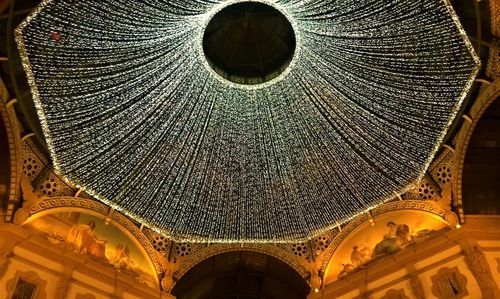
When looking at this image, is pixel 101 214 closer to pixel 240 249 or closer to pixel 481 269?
pixel 240 249

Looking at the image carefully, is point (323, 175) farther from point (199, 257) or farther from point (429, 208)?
point (199, 257)

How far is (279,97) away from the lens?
1203cm

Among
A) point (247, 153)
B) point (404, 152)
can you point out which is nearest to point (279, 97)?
point (247, 153)

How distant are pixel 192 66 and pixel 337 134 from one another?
3437 mm

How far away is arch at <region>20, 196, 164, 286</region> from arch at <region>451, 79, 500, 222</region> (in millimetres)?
8315

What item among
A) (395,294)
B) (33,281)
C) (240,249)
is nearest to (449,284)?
(395,294)

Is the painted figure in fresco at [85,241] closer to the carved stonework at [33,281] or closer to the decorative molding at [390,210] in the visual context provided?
the carved stonework at [33,281]

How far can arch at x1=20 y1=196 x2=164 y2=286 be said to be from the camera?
13.7m

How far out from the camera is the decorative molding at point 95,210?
13.6 meters

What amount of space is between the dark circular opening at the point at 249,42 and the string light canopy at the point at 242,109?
267mm

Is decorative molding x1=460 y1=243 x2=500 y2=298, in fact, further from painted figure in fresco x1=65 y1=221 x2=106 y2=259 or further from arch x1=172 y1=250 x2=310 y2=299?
painted figure in fresco x1=65 y1=221 x2=106 y2=259

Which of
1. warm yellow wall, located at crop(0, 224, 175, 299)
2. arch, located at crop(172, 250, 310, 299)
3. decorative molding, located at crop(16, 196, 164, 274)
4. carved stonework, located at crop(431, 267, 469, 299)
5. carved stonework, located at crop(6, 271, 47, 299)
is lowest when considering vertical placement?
carved stonework, located at crop(431, 267, 469, 299)

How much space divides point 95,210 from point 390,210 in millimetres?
8092

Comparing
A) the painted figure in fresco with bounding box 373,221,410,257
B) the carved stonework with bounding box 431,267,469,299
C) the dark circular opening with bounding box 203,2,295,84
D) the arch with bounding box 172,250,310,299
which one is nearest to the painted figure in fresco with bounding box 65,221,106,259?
the arch with bounding box 172,250,310,299
